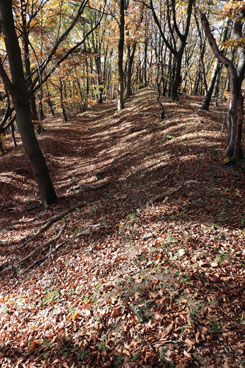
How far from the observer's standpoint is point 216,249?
415 centimetres

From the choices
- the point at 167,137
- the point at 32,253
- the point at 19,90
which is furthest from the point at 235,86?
the point at 32,253

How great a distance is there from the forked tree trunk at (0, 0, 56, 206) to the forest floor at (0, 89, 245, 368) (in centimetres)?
177

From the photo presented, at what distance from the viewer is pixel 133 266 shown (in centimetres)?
437

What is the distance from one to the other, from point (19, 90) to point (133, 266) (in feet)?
19.3

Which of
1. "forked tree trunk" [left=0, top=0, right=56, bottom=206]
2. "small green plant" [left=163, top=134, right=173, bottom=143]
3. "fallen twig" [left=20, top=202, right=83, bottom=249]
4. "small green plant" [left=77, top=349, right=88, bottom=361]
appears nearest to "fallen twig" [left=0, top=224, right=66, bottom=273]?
"fallen twig" [left=20, top=202, right=83, bottom=249]

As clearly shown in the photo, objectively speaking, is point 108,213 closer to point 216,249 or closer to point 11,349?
point 216,249

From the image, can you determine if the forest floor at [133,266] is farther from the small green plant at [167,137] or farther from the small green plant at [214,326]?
the small green plant at [167,137]

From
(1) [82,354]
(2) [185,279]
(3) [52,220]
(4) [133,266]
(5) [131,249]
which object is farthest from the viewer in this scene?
(3) [52,220]

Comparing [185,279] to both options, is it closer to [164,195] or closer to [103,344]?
[103,344]

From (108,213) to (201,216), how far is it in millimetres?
2910

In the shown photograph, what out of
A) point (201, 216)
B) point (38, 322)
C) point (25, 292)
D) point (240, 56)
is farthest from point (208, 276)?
point (240, 56)

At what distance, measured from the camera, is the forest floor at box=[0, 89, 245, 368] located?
9.88 ft

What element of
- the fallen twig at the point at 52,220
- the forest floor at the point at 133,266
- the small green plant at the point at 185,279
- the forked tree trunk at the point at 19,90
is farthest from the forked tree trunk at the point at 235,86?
the fallen twig at the point at 52,220

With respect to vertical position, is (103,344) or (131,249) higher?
(131,249)
